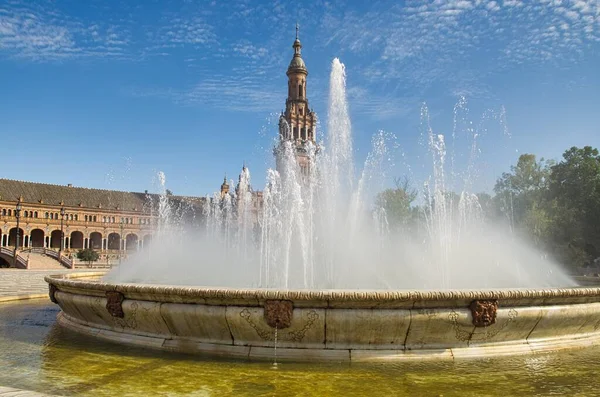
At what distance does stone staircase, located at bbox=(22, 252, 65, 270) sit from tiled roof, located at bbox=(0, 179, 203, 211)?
25.1 meters

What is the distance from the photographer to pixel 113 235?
7744 cm

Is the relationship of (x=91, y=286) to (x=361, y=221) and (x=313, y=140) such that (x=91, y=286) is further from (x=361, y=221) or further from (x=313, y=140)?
(x=313, y=140)

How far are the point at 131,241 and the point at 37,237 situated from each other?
14247 millimetres

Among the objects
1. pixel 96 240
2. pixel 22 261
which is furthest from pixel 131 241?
pixel 22 261

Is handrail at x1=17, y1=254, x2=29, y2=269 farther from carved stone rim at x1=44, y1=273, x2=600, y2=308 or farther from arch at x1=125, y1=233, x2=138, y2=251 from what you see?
carved stone rim at x1=44, y1=273, x2=600, y2=308

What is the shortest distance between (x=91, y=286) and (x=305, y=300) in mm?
3574

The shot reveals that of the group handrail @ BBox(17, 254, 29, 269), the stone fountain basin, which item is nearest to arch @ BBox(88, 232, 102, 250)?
handrail @ BBox(17, 254, 29, 269)

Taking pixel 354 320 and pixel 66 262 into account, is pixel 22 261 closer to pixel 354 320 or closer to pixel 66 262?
pixel 66 262

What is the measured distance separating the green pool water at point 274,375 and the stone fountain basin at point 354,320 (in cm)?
20

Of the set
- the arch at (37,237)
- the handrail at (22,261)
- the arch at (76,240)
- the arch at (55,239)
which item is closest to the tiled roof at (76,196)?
the arch at (37,237)

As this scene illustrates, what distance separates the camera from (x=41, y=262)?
4506 cm

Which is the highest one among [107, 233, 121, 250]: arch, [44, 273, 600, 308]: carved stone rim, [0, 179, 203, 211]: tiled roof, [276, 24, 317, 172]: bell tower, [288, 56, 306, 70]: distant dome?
[288, 56, 306, 70]: distant dome

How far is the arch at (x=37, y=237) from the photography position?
69000 mm

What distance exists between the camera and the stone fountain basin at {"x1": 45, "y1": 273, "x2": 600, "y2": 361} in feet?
20.0
